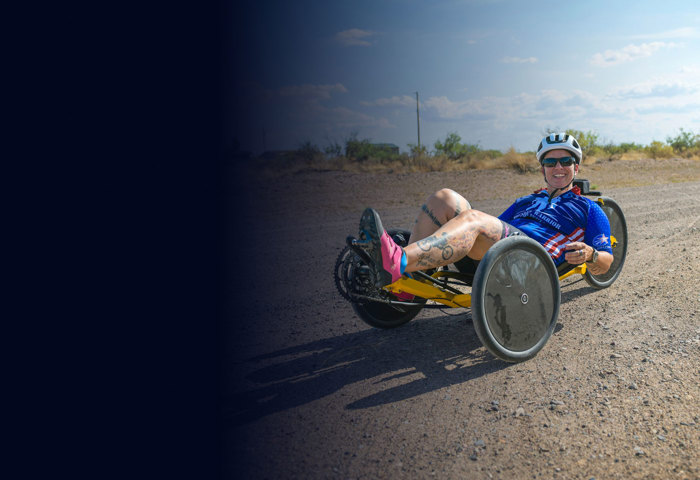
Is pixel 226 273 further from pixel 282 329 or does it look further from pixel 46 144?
pixel 46 144

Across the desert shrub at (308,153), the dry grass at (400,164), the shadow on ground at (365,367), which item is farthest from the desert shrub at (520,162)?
the shadow on ground at (365,367)

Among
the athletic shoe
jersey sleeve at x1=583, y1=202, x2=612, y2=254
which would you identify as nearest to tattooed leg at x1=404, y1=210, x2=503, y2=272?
the athletic shoe

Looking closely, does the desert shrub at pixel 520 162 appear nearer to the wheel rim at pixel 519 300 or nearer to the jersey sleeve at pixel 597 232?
the jersey sleeve at pixel 597 232

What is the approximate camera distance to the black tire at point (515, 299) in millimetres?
2838

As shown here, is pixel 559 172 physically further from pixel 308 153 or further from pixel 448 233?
pixel 308 153

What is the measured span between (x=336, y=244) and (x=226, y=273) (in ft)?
5.71

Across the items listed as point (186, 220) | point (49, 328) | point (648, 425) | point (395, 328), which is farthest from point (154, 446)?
point (186, 220)

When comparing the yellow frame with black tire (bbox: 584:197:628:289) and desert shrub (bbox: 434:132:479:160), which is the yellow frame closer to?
black tire (bbox: 584:197:628:289)

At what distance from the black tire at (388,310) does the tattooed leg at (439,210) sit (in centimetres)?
30

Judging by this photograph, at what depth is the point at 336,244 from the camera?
695cm

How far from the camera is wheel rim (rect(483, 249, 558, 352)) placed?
2.93m

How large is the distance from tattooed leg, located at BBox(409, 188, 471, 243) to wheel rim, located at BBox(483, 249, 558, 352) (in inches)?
17.8

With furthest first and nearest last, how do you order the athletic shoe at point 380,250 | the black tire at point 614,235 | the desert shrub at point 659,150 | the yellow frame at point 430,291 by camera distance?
the desert shrub at point 659,150
the black tire at point 614,235
the yellow frame at point 430,291
the athletic shoe at point 380,250

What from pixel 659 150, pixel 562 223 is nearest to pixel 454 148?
pixel 659 150
